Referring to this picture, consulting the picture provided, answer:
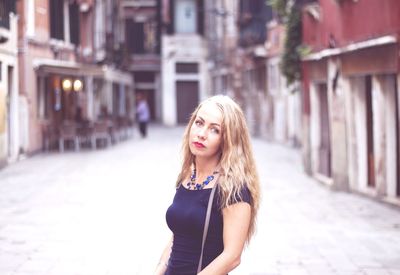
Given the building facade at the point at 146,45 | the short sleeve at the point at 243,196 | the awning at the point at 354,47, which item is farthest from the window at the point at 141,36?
the short sleeve at the point at 243,196

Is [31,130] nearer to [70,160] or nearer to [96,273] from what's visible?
[70,160]

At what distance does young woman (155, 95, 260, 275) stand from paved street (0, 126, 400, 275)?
3.77 metres

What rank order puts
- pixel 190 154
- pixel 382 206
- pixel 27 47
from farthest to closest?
pixel 27 47, pixel 382 206, pixel 190 154

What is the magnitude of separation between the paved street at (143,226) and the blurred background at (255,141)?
3cm

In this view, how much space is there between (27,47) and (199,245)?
61.3ft

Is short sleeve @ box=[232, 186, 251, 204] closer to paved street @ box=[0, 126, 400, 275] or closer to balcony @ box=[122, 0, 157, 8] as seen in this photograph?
paved street @ box=[0, 126, 400, 275]

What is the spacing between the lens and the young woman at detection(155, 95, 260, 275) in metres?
3.15

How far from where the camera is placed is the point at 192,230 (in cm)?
321

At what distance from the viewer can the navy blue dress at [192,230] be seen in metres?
3.19

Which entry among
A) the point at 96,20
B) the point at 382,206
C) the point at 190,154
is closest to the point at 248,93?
the point at 96,20

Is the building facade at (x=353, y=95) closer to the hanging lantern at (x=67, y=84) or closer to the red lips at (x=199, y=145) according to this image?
the red lips at (x=199, y=145)

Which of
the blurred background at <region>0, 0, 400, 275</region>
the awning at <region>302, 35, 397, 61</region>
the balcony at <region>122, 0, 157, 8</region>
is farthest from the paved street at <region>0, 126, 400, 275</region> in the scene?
the balcony at <region>122, 0, 157, 8</region>

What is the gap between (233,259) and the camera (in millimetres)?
3158

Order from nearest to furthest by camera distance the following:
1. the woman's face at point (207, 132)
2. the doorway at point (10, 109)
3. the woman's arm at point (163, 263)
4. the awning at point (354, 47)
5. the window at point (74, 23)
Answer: the woman's face at point (207, 132), the woman's arm at point (163, 263), the awning at point (354, 47), the doorway at point (10, 109), the window at point (74, 23)
